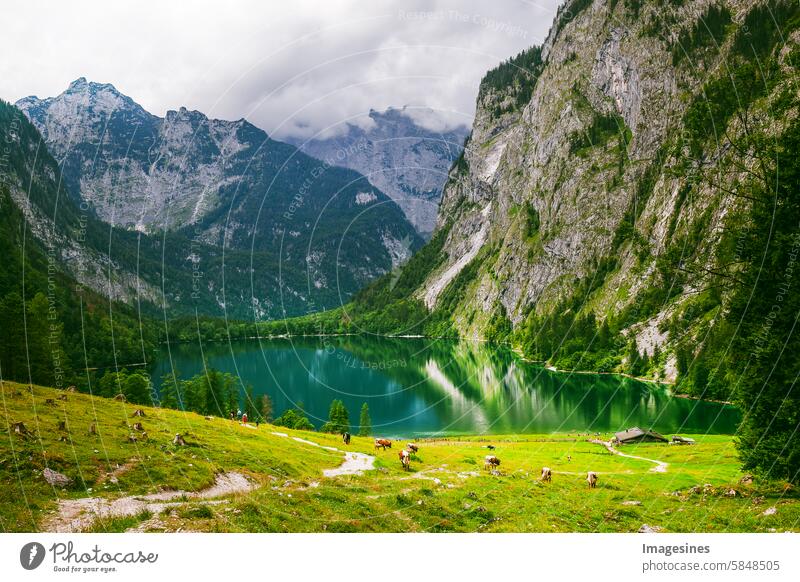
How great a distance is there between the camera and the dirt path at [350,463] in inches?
1096

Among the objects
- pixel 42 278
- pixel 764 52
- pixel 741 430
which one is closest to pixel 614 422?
pixel 741 430

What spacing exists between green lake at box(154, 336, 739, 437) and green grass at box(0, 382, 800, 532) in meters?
44.5

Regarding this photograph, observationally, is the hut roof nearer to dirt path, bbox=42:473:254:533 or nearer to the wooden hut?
the wooden hut

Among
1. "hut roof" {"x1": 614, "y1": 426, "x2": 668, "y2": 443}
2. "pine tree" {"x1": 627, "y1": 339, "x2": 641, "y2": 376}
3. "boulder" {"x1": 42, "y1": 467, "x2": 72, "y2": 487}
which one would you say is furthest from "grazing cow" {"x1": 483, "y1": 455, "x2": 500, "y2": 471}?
"pine tree" {"x1": 627, "y1": 339, "x2": 641, "y2": 376}

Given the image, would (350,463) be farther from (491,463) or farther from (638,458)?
(638,458)

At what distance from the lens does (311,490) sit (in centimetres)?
2055

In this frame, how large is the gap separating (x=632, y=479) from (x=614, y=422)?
53.2 m

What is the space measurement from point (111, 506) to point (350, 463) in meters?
15.9

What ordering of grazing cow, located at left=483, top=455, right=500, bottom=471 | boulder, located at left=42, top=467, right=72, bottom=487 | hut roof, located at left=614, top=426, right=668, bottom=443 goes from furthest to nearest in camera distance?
hut roof, located at left=614, top=426, right=668, bottom=443 → grazing cow, located at left=483, top=455, right=500, bottom=471 → boulder, located at left=42, top=467, right=72, bottom=487

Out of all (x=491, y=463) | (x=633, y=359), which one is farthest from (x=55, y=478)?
(x=633, y=359)

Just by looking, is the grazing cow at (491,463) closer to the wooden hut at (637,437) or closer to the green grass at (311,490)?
the green grass at (311,490)

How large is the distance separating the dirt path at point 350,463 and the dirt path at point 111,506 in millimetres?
7044

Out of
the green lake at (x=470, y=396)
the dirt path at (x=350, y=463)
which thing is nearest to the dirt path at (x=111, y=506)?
the dirt path at (x=350, y=463)

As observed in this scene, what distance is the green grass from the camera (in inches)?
683
